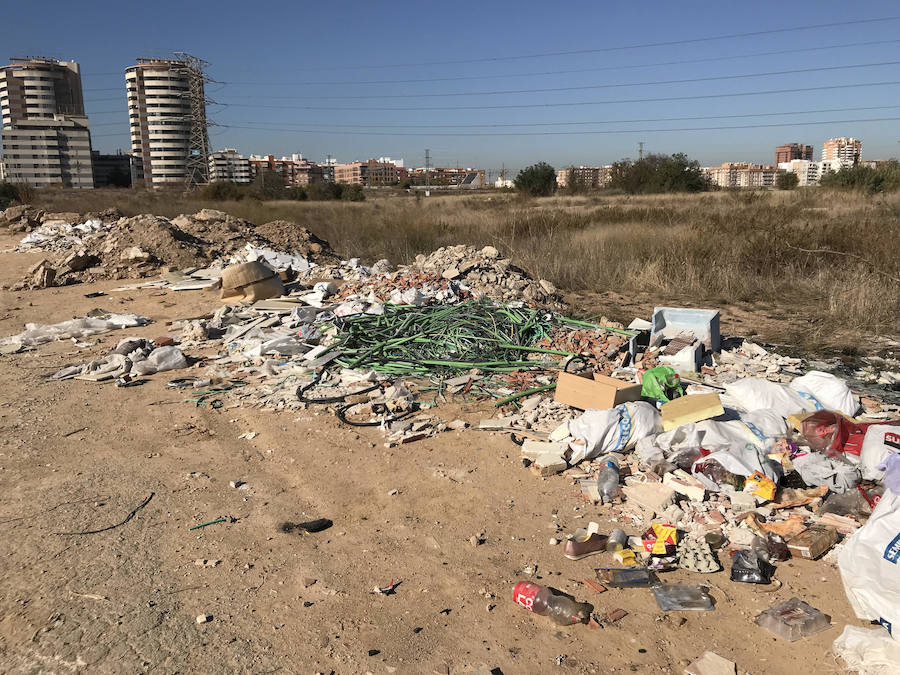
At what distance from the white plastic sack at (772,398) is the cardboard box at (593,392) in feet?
2.29

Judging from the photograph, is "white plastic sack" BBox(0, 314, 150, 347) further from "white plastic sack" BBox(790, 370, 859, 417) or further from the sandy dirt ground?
"white plastic sack" BBox(790, 370, 859, 417)

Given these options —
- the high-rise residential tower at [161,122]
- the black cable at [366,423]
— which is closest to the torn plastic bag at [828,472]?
the black cable at [366,423]

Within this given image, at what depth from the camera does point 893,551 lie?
7.52 ft

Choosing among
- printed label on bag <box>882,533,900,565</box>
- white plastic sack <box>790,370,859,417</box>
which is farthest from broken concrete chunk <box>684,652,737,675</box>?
white plastic sack <box>790,370,859,417</box>

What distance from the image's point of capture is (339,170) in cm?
12069

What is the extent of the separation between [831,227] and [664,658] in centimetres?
1006

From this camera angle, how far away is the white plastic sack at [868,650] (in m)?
2.13

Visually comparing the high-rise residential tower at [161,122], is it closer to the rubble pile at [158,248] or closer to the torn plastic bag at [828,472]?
the rubble pile at [158,248]

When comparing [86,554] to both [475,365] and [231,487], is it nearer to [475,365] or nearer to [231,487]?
[231,487]

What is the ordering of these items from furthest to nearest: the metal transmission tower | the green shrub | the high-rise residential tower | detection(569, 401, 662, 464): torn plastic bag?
1. the high-rise residential tower
2. the metal transmission tower
3. the green shrub
4. detection(569, 401, 662, 464): torn plastic bag

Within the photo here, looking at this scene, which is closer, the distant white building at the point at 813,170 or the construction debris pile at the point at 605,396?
the construction debris pile at the point at 605,396

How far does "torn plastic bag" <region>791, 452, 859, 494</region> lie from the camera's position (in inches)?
130

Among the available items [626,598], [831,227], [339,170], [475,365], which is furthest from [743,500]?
[339,170]

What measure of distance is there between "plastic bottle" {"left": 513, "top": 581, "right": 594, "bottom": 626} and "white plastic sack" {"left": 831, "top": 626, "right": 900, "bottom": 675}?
0.91 m
